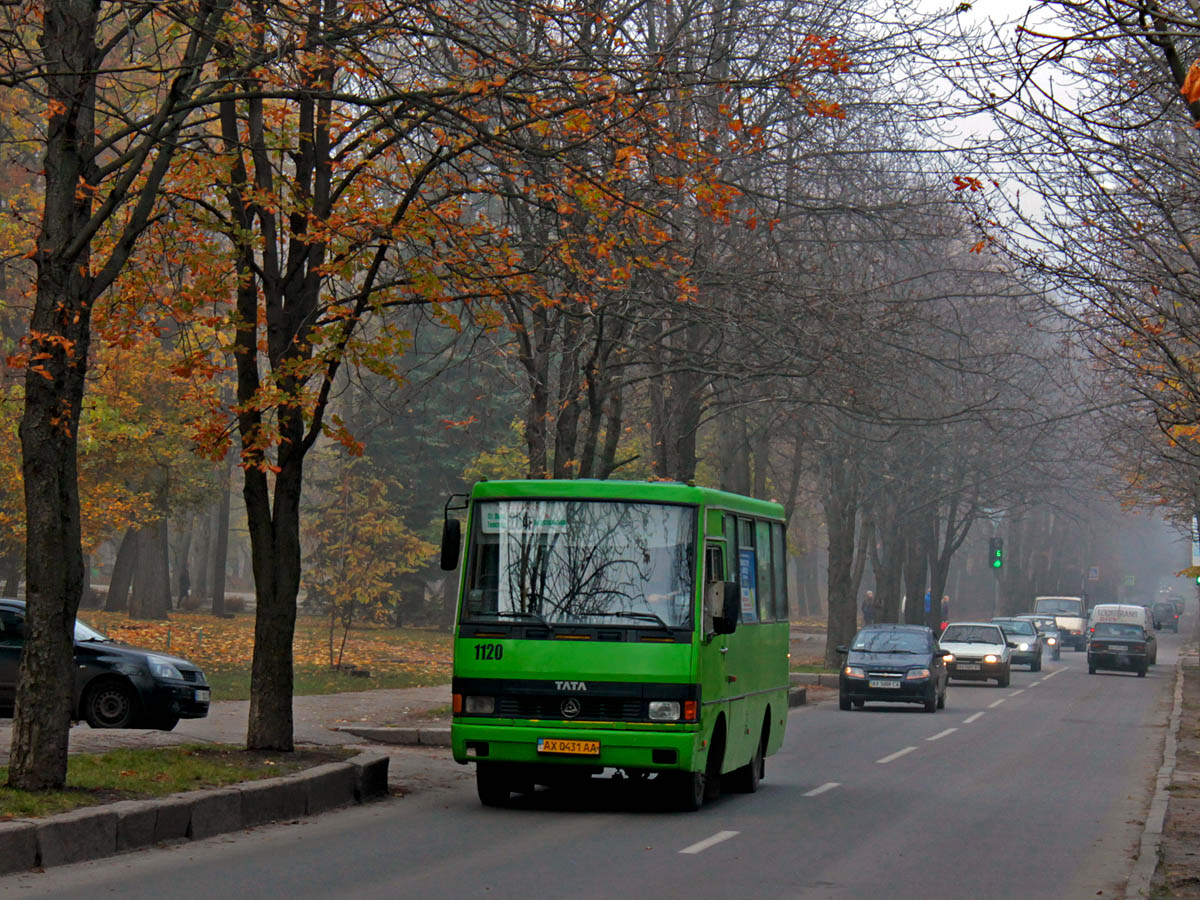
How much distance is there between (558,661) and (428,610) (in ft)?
156

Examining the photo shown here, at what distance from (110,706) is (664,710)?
8.02m

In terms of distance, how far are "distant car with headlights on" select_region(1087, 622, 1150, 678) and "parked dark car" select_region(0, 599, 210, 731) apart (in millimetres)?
37056

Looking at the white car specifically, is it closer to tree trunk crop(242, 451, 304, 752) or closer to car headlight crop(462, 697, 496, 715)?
tree trunk crop(242, 451, 304, 752)

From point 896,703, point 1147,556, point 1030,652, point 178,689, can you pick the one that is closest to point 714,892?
point 178,689

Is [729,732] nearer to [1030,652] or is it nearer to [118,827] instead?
[118,827]

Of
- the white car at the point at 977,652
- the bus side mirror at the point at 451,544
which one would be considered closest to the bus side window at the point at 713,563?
the bus side mirror at the point at 451,544

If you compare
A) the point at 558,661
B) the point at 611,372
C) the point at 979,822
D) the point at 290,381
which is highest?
the point at 611,372

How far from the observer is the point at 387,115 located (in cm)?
1355

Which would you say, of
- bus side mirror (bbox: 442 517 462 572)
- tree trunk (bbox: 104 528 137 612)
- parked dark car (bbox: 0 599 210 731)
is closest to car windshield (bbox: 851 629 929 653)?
parked dark car (bbox: 0 599 210 731)

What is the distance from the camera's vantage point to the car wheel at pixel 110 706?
1847 cm

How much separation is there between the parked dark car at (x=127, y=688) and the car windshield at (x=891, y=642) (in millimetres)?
16082

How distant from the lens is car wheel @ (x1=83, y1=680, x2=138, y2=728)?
18.5 metres

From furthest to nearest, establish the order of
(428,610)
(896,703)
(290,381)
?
(428,610)
(896,703)
(290,381)

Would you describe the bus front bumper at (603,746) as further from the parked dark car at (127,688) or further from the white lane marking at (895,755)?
Answer: the white lane marking at (895,755)
